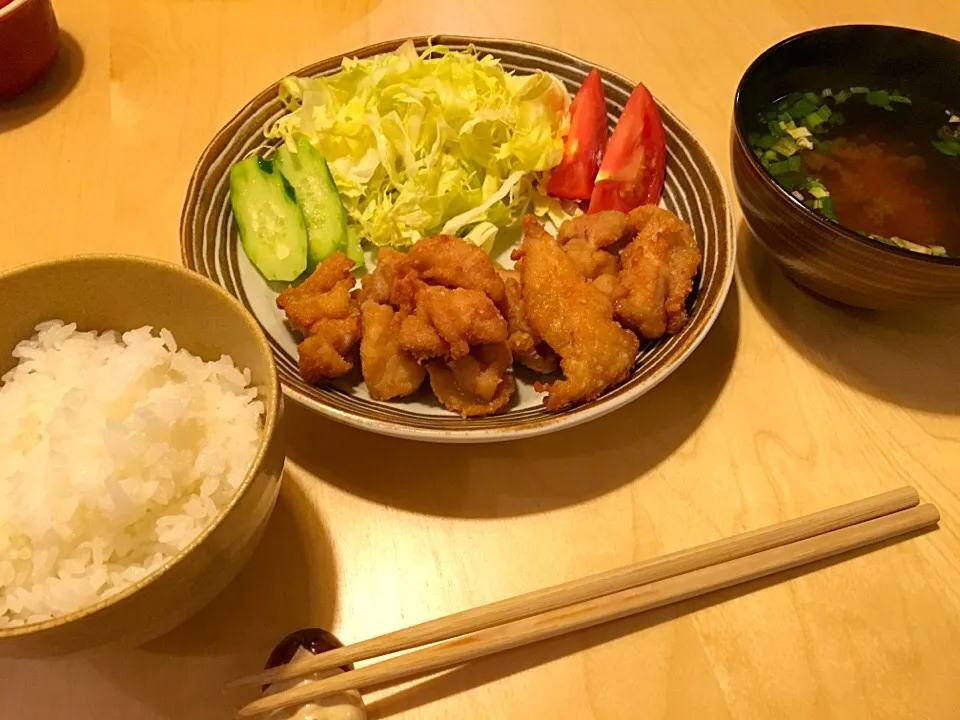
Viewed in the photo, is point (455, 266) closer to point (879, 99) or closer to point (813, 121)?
point (813, 121)

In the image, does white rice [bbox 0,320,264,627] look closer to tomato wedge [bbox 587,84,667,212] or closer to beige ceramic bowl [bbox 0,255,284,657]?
beige ceramic bowl [bbox 0,255,284,657]

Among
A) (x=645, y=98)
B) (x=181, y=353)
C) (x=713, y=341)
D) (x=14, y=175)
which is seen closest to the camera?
(x=181, y=353)

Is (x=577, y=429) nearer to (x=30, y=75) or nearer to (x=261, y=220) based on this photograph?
(x=261, y=220)

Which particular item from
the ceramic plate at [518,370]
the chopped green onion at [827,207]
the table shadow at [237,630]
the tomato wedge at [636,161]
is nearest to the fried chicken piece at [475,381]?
the ceramic plate at [518,370]

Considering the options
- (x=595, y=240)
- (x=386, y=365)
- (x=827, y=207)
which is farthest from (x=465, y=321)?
(x=827, y=207)

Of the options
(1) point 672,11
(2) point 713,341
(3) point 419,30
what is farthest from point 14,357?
(1) point 672,11

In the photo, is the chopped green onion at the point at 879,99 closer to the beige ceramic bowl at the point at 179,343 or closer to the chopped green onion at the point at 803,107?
the chopped green onion at the point at 803,107

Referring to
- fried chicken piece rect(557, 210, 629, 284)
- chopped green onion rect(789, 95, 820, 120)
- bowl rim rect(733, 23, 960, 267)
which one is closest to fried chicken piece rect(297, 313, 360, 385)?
fried chicken piece rect(557, 210, 629, 284)
